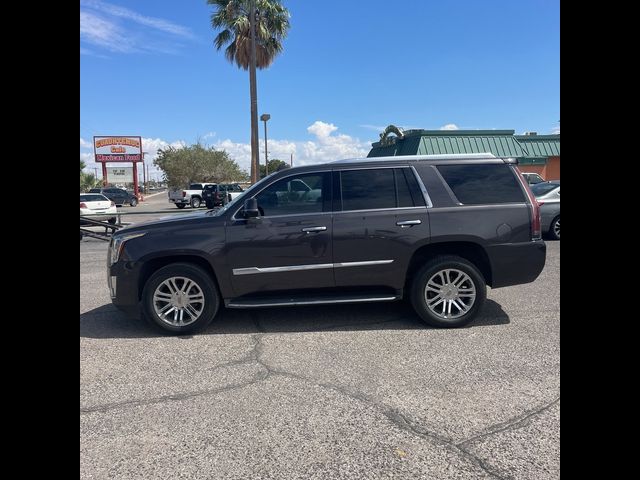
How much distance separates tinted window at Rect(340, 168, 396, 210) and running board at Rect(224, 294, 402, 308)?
3.29ft

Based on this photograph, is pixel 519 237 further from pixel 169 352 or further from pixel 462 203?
Answer: pixel 169 352

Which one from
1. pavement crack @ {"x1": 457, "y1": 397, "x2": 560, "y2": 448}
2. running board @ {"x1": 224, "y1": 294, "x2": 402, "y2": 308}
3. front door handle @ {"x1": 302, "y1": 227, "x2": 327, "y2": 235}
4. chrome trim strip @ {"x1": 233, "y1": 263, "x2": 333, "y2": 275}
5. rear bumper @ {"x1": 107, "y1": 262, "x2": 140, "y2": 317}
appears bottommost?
pavement crack @ {"x1": 457, "y1": 397, "x2": 560, "y2": 448}

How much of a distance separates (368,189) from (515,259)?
5.99ft

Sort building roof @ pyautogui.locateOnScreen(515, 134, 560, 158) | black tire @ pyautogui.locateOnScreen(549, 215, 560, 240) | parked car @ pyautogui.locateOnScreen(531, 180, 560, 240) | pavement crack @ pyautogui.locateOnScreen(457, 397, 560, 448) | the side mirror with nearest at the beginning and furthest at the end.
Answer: pavement crack @ pyautogui.locateOnScreen(457, 397, 560, 448), the side mirror, parked car @ pyautogui.locateOnScreen(531, 180, 560, 240), black tire @ pyautogui.locateOnScreen(549, 215, 560, 240), building roof @ pyautogui.locateOnScreen(515, 134, 560, 158)

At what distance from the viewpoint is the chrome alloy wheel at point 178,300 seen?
474 centimetres

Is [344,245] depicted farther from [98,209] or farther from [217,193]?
[217,193]

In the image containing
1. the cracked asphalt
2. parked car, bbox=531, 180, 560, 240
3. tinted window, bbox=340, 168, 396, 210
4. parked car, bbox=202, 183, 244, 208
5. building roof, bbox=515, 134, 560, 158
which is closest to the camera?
the cracked asphalt

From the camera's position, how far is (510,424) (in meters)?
2.92

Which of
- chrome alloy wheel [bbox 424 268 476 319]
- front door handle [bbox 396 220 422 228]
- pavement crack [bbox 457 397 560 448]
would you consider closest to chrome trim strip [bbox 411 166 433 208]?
front door handle [bbox 396 220 422 228]

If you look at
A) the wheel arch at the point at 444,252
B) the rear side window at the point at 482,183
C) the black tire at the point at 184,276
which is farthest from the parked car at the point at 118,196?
the rear side window at the point at 482,183

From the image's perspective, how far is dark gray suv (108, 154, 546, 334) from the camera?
4.72 meters

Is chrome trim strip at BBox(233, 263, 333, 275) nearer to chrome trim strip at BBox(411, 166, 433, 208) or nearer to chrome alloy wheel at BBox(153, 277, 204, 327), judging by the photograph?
chrome alloy wheel at BBox(153, 277, 204, 327)
